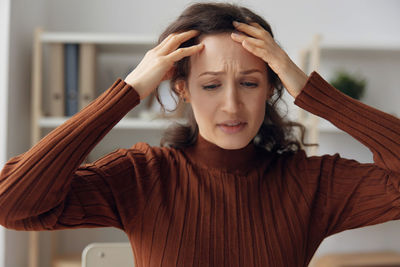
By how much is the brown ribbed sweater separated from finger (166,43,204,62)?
0.38 feet

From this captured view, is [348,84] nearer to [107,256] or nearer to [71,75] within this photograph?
[71,75]

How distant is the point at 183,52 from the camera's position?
972 millimetres

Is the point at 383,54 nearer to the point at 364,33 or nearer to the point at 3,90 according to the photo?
the point at 364,33

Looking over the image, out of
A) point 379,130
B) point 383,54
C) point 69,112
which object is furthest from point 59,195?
point 383,54

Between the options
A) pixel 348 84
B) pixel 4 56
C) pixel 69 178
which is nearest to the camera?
pixel 69 178

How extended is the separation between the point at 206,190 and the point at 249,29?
0.38 meters

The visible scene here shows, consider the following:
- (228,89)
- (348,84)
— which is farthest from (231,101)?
(348,84)

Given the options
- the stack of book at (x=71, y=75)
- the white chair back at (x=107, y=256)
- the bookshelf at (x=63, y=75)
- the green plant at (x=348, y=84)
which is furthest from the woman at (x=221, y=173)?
the green plant at (x=348, y=84)

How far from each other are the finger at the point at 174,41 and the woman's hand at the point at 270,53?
10cm

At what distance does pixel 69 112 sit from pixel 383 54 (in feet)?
5.62

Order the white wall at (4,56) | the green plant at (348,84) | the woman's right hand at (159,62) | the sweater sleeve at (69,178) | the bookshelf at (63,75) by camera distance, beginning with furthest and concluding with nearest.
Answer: the green plant at (348,84)
the bookshelf at (63,75)
the white wall at (4,56)
the woman's right hand at (159,62)
the sweater sleeve at (69,178)

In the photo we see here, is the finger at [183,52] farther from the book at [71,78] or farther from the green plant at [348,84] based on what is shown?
the green plant at [348,84]

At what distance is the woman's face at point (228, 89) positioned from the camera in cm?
99

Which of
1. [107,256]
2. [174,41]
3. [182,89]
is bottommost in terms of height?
[107,256]
